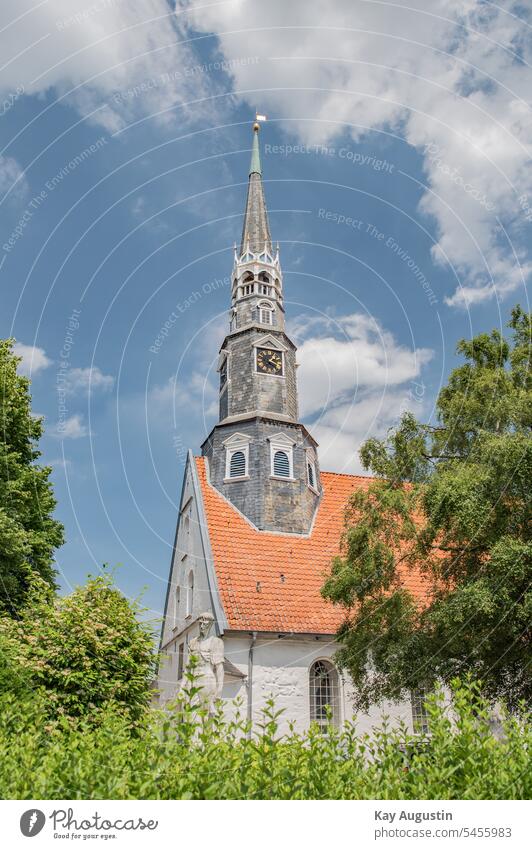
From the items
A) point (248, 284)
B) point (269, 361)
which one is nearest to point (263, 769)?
point (269, 361)

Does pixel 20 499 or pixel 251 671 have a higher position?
pixel 20 499

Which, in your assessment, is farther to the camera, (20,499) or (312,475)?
(312,475)

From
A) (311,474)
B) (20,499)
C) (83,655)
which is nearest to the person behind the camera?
(83,655)

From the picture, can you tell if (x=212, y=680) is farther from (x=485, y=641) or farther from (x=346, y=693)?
(x=346, y=693)

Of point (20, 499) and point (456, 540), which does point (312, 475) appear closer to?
point (20, 499)

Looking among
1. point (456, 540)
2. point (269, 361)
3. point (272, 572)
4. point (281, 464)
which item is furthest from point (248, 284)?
point (456, 540)

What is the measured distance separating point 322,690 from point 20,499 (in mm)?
12060

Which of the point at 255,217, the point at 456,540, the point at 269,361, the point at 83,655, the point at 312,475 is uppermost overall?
the point at 255,217

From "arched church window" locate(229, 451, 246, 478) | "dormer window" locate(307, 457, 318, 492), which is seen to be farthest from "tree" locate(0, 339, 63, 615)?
"dormer window" locate(307, 457, 318, 492)

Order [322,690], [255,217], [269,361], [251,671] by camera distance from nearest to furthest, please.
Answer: [251,671], [322,690], [269,361], [255,217]

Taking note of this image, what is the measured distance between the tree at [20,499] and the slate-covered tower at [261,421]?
6819 mm

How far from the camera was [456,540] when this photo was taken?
1298 centimetres

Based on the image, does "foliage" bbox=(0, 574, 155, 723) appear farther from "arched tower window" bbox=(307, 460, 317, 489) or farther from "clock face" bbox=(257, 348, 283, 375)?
"clock face" bbox=(257, 348, 283, 375)

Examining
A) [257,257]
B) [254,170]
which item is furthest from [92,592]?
[254,170]
